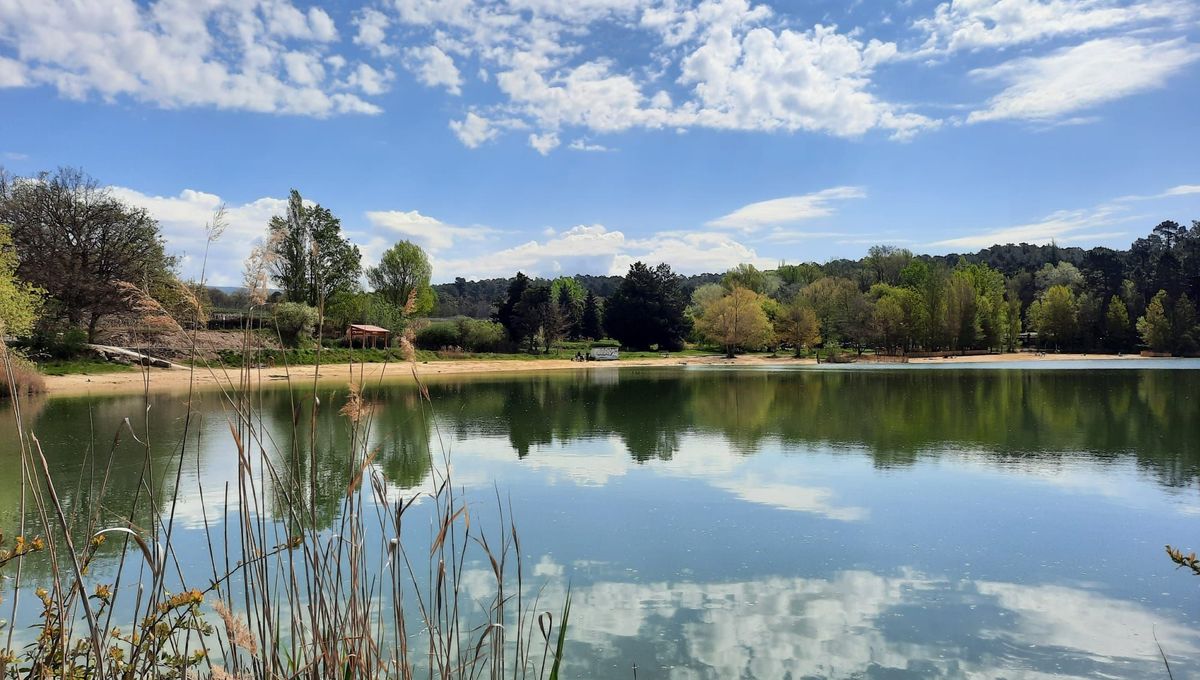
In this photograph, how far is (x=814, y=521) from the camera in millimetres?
8672

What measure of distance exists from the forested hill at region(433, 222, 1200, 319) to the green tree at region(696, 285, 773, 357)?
1805cm

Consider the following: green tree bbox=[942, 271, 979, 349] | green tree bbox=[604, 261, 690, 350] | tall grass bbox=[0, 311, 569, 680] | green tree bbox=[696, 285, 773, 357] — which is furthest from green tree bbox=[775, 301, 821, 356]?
tall grass bbox=[0, 311, 569, 680]

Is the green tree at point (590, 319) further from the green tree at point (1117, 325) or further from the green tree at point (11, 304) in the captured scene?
the green tree at point (11, 304)

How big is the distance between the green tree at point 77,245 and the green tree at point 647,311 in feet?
121

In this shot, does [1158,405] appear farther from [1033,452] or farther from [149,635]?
[149,635]

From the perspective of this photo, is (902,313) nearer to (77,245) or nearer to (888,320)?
(888,320)

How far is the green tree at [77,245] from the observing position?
31656mm

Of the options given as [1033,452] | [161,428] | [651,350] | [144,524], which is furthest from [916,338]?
[144,524]

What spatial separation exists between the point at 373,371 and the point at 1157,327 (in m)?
62.9

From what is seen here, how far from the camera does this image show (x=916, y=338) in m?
61.8

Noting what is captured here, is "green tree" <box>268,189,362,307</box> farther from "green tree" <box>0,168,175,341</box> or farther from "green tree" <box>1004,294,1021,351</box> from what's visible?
"green tree" <box>1004,294,1021,351</box>

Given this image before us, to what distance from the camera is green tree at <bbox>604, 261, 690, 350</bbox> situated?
62.4 meters

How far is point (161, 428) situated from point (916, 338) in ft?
191

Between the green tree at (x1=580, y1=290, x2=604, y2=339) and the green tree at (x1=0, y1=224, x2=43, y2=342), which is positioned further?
the green tree at (x1=580, y1=290, x2=604, y2=339)
